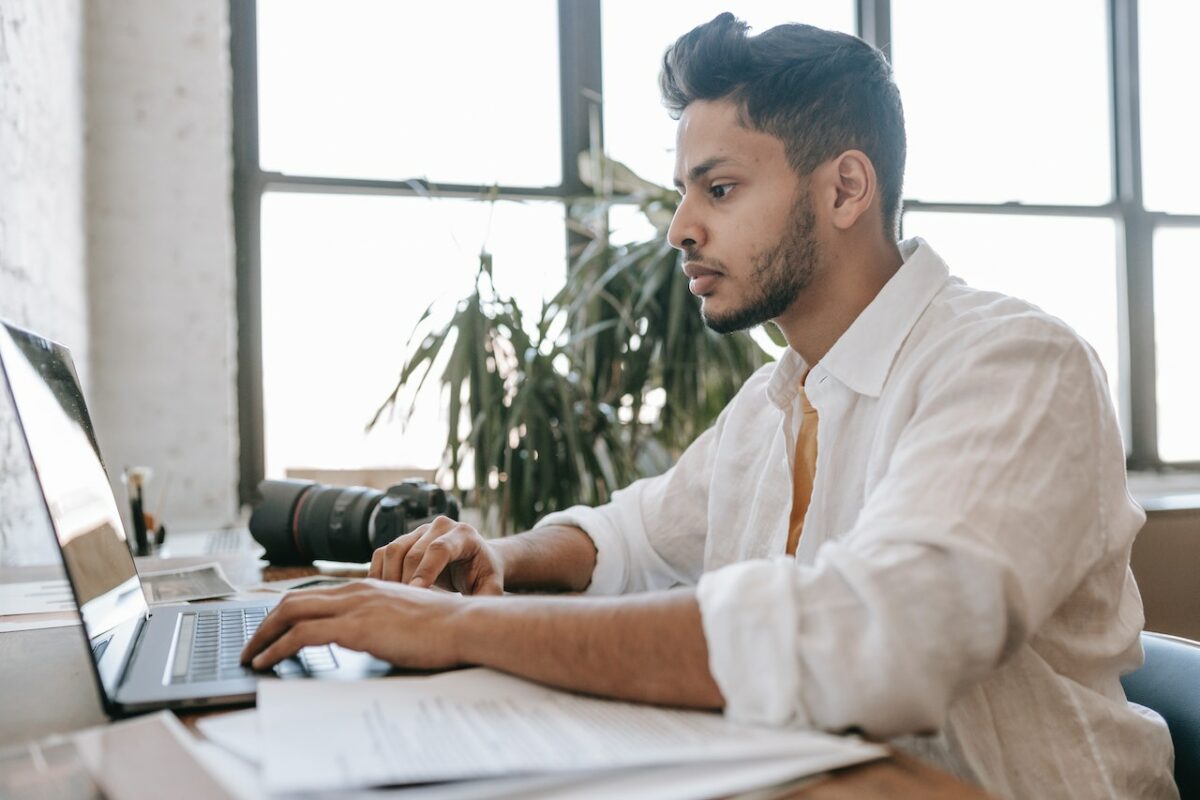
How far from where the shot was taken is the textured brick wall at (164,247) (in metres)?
2.75

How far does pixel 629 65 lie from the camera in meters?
A: 3.46

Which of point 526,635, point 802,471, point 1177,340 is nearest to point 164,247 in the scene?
point 802,471

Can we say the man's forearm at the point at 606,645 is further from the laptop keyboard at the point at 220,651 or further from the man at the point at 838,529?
the laptop keyboard at the point at 220,651

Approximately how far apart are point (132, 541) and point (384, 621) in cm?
149

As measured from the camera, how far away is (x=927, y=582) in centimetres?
61

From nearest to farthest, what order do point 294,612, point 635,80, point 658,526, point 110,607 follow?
point 294,612 → point 110,607 → point 658,526 → point 635,80

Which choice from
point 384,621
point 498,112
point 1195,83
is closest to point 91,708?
point 384,621

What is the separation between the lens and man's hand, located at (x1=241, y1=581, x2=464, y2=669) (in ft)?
2.28

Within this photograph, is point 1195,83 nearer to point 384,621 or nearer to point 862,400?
point 862,400

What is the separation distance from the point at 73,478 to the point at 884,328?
0.81m

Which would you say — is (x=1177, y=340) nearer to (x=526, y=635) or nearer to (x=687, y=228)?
(x=687, y=228)

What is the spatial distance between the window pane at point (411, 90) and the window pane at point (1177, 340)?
2.60 meters

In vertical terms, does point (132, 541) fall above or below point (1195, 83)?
below

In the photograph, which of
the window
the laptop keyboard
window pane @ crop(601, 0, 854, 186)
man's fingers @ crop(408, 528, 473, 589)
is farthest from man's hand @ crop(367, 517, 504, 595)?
window pane @ crop(601, 0, 854, 186)
